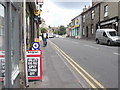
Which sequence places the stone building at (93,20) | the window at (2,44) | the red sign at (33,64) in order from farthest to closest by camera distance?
the stone building at (93,20), the red sign at (33,64), the window at (2,44)

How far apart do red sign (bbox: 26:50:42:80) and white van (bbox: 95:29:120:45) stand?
56.2 feet

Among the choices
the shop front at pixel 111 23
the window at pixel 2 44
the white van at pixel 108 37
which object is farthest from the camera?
the shop front at pixel 111 23

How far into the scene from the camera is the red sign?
5.55 m

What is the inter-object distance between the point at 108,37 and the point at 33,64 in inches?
711

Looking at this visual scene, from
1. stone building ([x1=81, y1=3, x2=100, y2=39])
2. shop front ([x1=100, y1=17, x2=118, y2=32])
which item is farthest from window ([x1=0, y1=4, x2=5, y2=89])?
stone building ([x1=81, y1=3, x2=100, y2=39])

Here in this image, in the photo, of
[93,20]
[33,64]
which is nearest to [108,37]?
[33,64]

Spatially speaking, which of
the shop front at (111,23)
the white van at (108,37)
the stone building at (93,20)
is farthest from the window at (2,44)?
the stone building at (93,20)

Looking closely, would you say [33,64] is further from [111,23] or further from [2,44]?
[111,23]

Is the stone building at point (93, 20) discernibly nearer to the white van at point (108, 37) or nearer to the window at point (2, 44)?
the white van at point (108, 37)

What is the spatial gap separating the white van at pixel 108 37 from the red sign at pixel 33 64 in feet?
56.2

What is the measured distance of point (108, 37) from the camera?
22.2 meters

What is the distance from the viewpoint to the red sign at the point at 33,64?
5.55 metres

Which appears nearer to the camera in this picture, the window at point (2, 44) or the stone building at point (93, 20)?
the window at point (2, 44)

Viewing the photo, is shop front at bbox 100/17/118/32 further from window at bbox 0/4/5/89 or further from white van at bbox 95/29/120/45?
window at bbox 0/4/5/89
